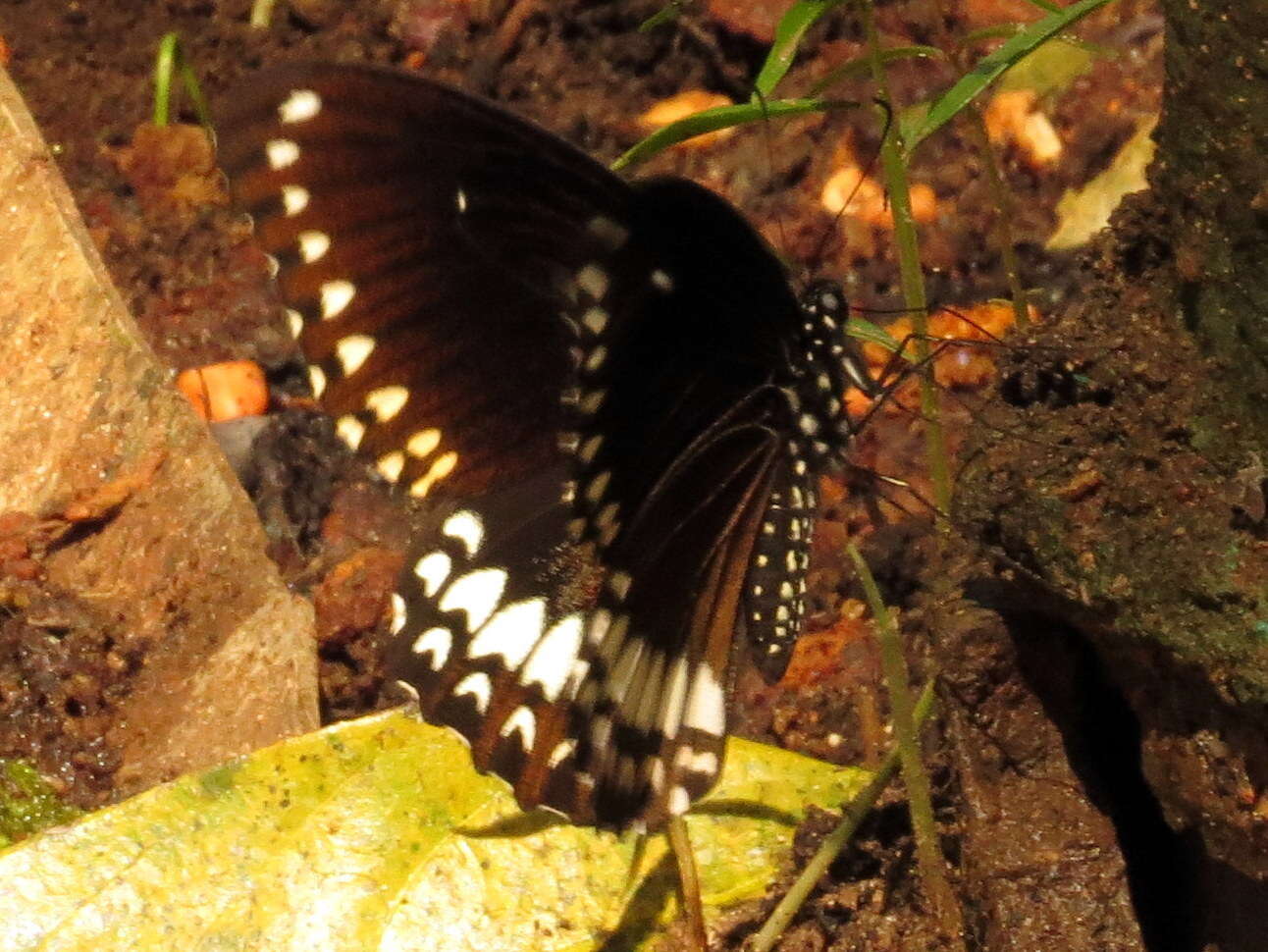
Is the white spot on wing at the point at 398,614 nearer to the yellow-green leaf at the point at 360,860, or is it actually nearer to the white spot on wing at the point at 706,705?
the yellow-green leaf at the point at 360,860

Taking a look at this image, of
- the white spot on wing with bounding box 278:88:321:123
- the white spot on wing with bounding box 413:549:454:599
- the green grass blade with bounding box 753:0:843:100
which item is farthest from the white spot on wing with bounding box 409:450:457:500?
the green grass blade with bounding box 753:0:843:100

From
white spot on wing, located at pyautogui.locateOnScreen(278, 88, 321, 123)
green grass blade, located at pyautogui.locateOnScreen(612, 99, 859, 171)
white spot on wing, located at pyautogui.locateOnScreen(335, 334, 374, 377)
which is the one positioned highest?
green grass blade, located at pyautogui.locateOnScreen(612, 99, 859, 171)

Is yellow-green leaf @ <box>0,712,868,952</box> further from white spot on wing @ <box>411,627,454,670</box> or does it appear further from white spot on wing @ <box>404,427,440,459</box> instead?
white spot on wing @ <box>404,427,440,459</box>

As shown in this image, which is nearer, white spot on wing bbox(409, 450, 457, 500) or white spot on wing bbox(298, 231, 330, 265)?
white spot on wing bbox(298, 231, 330, 265)

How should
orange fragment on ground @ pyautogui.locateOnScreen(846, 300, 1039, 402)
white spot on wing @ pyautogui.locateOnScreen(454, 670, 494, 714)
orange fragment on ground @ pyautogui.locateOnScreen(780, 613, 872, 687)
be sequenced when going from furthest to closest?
orange fragment on ground @ pyautogui.locateOnScreen(846, 300, 1039, 402) < orange fragment on ground @ pyautogui.locateOnScreen(780, 613, 872, 687) < white spot on wing @ pyautogui.locateOnScreen(454, 670, 494, 714)

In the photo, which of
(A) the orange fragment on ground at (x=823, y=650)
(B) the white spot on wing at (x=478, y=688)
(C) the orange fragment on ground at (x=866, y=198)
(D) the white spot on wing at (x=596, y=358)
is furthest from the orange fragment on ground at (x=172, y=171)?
(D) the white spot on wing at (x=596, y=358)

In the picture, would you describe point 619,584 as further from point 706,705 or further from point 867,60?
point 867,60

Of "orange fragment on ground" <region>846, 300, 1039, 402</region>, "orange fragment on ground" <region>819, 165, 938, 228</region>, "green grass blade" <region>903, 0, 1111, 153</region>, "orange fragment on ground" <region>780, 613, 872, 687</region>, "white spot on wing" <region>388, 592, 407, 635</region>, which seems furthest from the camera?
"orange fragment on ground" <region>819, 165, 938, 228</region>
